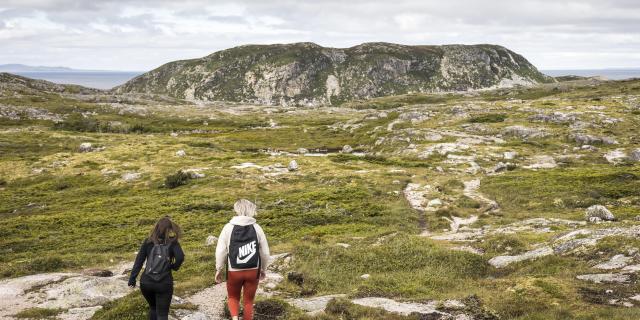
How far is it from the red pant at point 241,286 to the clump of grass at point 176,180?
181 ft

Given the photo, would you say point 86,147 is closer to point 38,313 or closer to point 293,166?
point 293,166

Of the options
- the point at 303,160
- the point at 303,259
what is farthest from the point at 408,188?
the point at 303,259

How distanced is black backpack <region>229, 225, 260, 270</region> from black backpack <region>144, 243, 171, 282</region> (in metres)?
1.74

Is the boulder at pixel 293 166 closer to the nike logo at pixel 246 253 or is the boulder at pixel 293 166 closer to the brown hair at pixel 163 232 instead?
the brown hair at pixel 163 232

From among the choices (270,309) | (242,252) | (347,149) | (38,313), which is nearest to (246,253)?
(242,252)

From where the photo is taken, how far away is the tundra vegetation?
19.3 metres

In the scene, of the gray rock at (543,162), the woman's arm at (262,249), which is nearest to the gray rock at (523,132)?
the gray rock at (543,162)

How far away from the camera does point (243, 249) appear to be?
1255 cm

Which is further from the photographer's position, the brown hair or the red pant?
the red pant

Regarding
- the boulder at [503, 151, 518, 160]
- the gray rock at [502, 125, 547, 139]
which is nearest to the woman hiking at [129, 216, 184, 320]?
the boulder at [503, 151, 518, 160]

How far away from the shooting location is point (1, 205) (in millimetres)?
55438

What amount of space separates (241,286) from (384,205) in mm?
38306

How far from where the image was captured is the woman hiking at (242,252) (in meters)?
12.6

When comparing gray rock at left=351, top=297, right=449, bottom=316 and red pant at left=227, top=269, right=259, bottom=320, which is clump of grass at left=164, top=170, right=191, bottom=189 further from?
red pant at left=227, top=269, right=259, bottom=320
